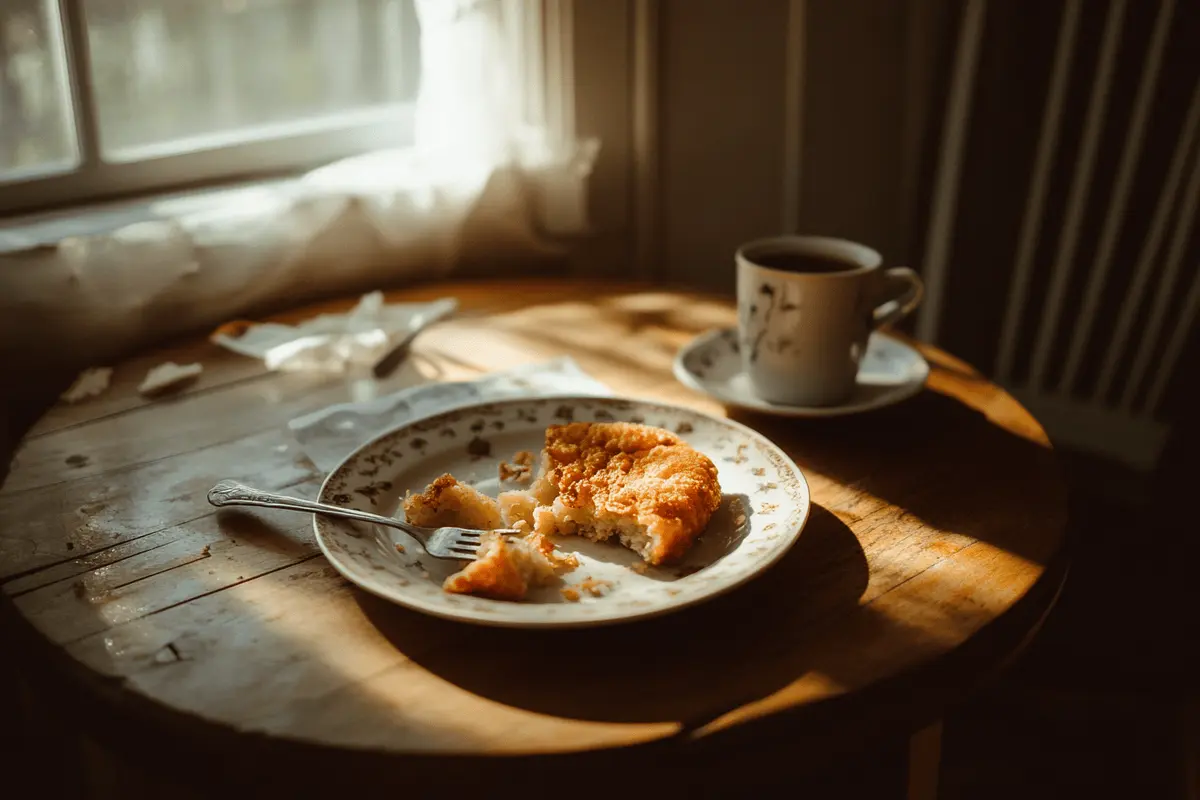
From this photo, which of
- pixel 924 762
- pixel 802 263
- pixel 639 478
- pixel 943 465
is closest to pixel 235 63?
pixel 802 263

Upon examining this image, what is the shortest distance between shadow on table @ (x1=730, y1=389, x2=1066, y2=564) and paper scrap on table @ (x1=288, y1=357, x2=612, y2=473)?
8.0 inches

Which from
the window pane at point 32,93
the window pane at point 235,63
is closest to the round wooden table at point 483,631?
the window pane at point 32,93

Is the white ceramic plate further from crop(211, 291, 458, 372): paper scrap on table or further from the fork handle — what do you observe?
crop(211, 291, 458, 372): paper scrap on table

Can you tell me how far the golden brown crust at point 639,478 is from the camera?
79 cm

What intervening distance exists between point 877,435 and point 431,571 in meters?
0.48

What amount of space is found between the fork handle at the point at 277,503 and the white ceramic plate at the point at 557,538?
11 millimetres

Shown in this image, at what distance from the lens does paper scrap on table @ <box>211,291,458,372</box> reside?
1.20 metres

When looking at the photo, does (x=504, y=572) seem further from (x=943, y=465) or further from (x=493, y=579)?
(x=943, y=465)

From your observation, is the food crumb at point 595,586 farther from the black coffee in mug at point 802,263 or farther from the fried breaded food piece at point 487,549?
the black coffee in mug at point 802,263

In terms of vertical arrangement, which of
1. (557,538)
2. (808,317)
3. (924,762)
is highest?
(808,317)

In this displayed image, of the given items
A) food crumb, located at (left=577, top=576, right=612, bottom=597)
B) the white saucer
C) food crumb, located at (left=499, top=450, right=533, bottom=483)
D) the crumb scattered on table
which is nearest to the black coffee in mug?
the white saucer

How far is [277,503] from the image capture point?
83cm

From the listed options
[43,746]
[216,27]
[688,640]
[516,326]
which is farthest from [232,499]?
[216,27]

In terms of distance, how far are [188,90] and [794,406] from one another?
3.64 ft
